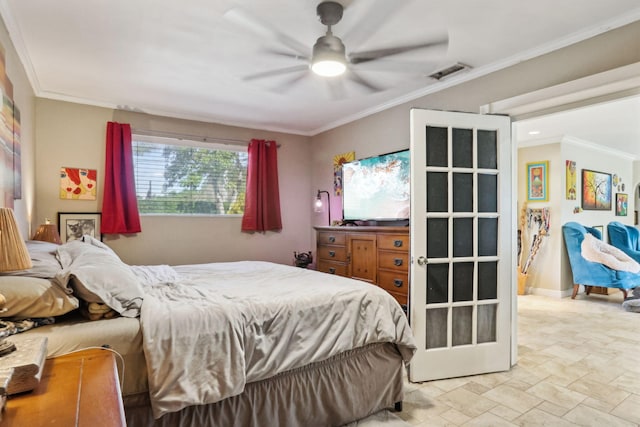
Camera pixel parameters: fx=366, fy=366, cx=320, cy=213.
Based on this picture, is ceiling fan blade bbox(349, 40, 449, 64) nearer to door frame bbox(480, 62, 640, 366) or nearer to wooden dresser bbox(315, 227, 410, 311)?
door frame bbox(480, 62, 640, 366)

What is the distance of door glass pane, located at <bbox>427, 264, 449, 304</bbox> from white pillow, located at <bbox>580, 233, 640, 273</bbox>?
3697 millimetres

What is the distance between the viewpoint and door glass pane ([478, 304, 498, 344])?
9.10ft

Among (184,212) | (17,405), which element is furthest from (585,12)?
(184,212)

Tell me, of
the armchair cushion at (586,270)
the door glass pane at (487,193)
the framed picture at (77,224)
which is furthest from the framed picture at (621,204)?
the framed picture at (77,224)

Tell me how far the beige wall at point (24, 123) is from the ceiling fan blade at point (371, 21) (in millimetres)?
Answer: 2145

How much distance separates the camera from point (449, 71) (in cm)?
308

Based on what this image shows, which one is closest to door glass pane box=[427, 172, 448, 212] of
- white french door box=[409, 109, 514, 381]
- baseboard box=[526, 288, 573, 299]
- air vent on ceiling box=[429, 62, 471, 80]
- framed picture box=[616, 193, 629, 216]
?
white french door box=[409, 109, 514, 381]

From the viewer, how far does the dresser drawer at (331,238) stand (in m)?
4.01

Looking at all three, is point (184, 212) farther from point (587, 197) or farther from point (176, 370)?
point (587, 197)

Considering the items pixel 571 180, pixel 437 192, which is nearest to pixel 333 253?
pixel 437 192

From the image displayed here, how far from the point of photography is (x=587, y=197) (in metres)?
6.01

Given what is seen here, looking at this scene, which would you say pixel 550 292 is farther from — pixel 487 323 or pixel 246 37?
pixel 246 37

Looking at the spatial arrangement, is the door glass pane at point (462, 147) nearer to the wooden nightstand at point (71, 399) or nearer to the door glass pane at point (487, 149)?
the door glass pane at point (487, 149)

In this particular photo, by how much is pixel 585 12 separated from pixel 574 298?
4450 mm
